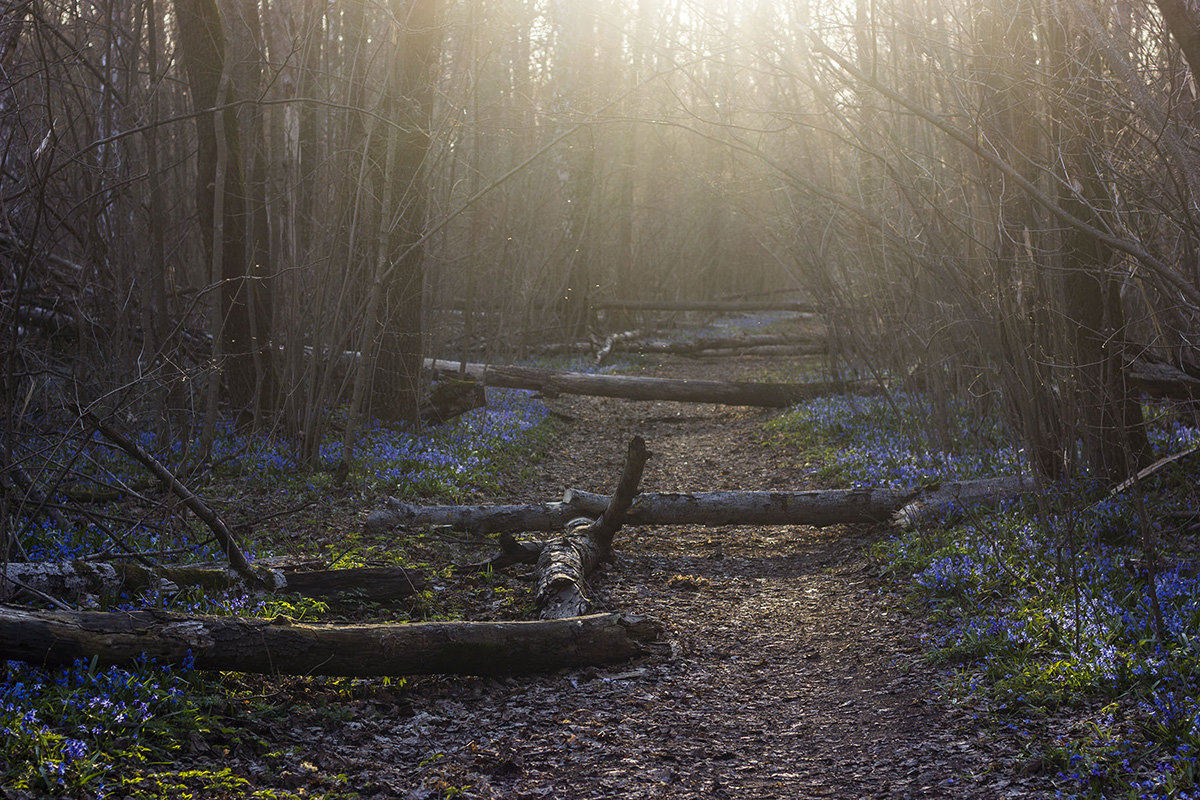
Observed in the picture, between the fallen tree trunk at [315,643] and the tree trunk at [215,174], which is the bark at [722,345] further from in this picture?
the fallen tree trunk at [315,643]

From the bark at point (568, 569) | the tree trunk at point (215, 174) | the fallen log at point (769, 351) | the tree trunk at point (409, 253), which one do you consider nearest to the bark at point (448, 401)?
the tree trunk at point (409, 253)

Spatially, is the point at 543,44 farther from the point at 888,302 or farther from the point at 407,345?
the point at 888,302

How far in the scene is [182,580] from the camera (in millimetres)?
4875

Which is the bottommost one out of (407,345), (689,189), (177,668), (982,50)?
(177,668)

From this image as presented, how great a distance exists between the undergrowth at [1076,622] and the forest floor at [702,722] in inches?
6.9

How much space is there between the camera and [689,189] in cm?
2917

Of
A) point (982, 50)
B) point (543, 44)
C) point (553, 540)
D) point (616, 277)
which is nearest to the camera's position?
point (982, 50)

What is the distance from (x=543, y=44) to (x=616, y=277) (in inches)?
289

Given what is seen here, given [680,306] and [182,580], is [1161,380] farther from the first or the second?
[680,306]

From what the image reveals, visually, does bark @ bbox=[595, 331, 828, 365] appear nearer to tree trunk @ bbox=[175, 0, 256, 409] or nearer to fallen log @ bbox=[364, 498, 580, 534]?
tree trunk @ bbox=[175, 0, 256, 409]

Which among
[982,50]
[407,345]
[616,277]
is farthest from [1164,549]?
[616,277]

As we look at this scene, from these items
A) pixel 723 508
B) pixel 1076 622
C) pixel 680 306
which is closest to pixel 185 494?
pixel 723 508

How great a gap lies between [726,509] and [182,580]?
14.5ft

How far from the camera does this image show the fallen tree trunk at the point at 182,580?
4.32m
